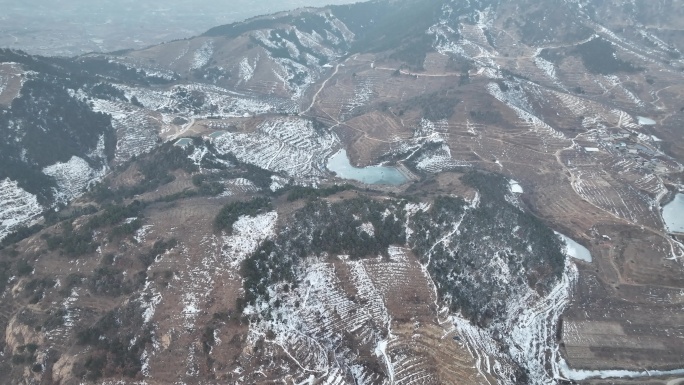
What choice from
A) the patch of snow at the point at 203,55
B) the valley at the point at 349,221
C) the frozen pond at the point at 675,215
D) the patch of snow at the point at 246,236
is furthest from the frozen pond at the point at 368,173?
the patch of snow at the point at 203,55

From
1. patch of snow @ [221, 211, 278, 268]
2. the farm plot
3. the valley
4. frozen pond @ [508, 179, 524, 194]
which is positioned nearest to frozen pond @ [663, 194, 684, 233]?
the valley

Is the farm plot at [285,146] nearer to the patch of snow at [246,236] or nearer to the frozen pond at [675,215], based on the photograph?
the patch of snow at [246,236]

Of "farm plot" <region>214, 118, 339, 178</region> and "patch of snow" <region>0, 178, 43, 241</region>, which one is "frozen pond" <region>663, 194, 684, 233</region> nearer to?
"farm plot" <region>214, 118, 339, 178</region>

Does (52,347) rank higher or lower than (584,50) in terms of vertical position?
lower

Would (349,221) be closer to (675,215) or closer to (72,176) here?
(675,215)

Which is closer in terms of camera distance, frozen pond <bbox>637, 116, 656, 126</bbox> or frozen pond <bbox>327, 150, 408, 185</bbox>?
frozen pond <bbox>327, 150, 408, 185</bbox>

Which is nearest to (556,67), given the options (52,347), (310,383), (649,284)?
(649,284)

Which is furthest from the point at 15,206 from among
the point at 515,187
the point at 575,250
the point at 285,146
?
the point at 575,250

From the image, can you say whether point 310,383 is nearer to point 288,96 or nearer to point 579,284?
point 579,284
